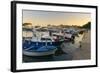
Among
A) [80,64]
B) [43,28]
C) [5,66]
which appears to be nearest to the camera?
[5,66]

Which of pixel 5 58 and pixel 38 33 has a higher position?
pixel 38 33

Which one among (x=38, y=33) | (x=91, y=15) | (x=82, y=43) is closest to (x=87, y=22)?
(x=91, y=15)

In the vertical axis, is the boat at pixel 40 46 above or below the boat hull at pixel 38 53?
above

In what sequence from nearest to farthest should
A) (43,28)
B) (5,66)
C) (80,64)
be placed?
(5,66) → (43,28) → (80,64)

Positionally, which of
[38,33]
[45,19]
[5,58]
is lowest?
[5,58]

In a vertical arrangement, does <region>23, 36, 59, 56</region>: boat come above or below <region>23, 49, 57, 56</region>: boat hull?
above

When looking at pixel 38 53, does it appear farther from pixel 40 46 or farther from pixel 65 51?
pixel 65 51

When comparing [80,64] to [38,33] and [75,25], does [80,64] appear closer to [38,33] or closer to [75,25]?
[75,25]

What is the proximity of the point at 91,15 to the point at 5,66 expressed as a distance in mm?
873

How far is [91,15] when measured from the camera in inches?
74.1

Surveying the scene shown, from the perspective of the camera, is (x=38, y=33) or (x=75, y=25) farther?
(x=75, y=25)

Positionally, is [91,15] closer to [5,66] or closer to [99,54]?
[99,54]

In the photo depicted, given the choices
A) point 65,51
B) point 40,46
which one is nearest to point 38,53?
point 40,46

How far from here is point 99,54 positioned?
6.32 ft
